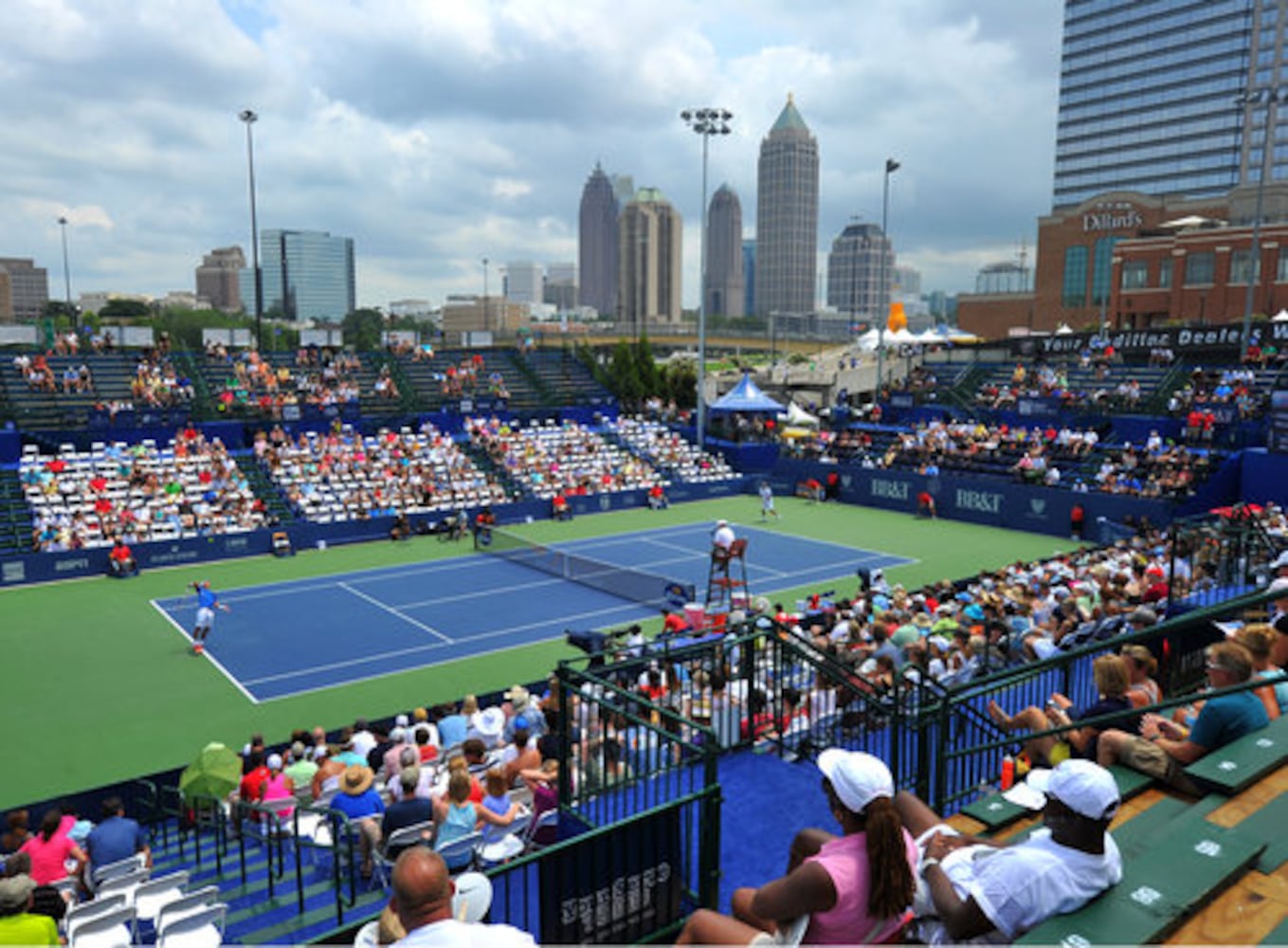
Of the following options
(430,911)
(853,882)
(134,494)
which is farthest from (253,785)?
(134,494)

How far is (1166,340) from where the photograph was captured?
1722 inches

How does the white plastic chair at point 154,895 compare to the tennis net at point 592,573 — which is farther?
the tennis net at point 592,573

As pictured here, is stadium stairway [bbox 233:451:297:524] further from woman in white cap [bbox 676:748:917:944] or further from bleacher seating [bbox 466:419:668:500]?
woman in white cap [bbox 676:748:917:944]

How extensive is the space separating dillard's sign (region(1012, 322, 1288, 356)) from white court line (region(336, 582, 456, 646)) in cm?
3690

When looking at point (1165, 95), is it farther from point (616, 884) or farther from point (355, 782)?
point (616, 884)

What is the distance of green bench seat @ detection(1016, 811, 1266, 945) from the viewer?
423 centimetres

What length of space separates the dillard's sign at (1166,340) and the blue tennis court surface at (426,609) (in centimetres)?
2364

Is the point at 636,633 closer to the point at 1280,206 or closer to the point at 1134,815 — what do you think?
the point at 1134,815

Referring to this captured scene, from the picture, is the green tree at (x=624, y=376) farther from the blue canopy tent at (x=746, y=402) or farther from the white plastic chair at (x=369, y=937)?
the white plastic chair at (x=369, y=937)

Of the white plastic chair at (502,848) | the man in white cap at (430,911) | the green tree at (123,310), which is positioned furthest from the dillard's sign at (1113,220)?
the green tree at (123,310)

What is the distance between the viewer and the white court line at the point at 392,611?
2109 centimetres

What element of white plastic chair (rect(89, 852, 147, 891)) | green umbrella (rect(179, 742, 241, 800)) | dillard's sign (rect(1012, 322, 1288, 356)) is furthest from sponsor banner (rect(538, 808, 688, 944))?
dillard's sign (rect(1012, 322, 1288, 356))

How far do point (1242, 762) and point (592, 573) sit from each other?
20.0m

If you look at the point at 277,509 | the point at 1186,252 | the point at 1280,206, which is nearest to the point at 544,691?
the point at 277,509
